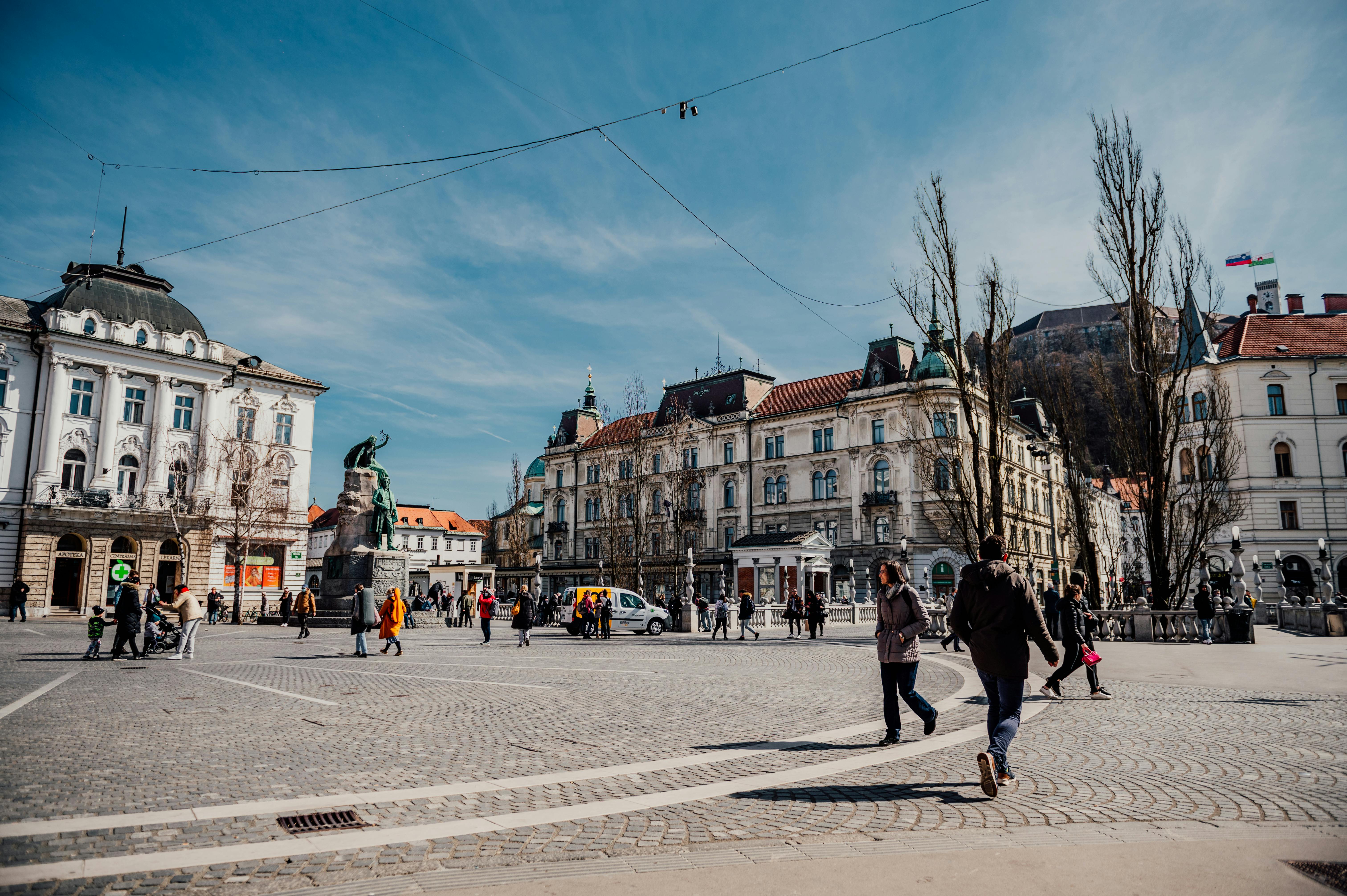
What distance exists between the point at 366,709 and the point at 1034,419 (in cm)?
6843

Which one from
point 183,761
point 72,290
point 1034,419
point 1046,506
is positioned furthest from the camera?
point 1034,419

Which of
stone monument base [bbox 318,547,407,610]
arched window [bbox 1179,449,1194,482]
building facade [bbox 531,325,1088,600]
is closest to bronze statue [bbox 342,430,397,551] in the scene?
stone monument base [bbox 318,547,407,610]

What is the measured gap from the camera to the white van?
31359 millimetres

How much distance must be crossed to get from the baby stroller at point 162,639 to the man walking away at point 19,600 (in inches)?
735

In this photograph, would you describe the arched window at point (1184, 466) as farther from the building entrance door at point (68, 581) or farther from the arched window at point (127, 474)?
the building entrance door at point (68, 581)

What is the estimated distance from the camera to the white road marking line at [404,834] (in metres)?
4.09

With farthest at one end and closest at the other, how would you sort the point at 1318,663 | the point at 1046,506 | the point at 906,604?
the point at 1046,506, the point at 1318,663, the point at 906,604

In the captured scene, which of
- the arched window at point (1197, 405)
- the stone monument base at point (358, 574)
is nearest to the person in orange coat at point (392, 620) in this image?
the stone monument base at point (358, 574)

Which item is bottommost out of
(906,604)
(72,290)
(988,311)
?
(906,604)

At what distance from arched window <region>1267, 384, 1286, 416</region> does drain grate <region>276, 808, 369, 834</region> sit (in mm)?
58001

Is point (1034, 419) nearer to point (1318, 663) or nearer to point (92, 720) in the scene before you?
point (1318, 663)

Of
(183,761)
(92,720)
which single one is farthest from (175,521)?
(183,761)

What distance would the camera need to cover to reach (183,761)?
655 centimetres

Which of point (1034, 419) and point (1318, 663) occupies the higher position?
point (1034, 419)
